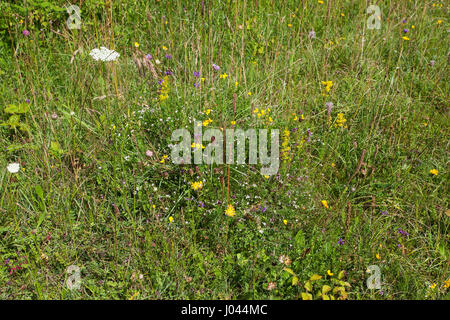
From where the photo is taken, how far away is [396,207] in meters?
1.88

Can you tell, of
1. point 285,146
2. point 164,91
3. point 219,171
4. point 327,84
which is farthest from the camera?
point 327,84

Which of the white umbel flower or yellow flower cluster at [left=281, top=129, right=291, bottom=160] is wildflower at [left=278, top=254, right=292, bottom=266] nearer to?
yellow flower cluster at [left=281, top=129, right=291, bottom=160]

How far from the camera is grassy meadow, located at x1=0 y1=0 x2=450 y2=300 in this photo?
1595 mm

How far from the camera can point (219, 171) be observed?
71.9 inches

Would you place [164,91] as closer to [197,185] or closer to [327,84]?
[197,185]

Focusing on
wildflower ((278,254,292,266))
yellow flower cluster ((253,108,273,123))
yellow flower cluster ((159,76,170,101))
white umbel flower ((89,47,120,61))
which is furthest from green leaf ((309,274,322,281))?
white umbel flower ((89,47,120,61))

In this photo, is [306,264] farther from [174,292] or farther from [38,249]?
[38,249]

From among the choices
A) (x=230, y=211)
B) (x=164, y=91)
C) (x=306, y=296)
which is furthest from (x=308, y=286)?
(x=164, y=91)

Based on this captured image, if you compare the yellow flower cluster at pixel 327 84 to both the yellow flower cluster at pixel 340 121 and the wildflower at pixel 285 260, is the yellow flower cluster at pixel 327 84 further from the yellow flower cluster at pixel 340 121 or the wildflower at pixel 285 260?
the wildflower at pixel 285 260

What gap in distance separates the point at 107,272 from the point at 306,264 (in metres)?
0.89

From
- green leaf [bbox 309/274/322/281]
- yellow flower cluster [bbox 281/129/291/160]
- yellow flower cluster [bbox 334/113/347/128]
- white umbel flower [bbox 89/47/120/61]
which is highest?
white umbel flower [bbox 89/47/120/61]

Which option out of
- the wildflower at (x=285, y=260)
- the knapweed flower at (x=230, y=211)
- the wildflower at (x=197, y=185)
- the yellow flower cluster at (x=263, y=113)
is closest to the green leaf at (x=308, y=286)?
the wildflower at (x=285, y=260)

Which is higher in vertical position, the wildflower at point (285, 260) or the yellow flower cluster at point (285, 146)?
the yellow flower cluster at point (285, 146)

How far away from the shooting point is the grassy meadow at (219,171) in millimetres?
1595
